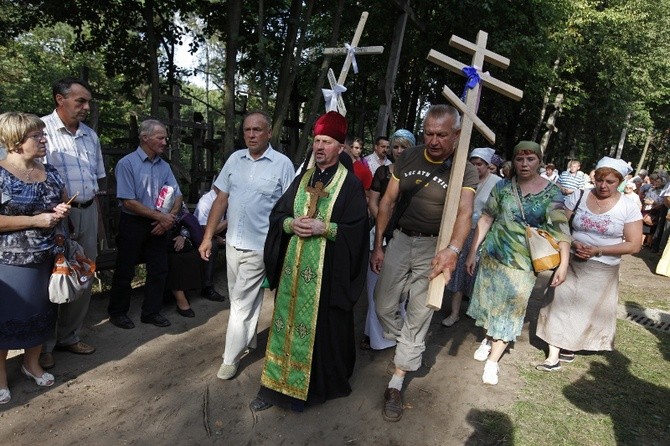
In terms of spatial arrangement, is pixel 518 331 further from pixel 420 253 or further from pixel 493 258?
pixel 420 253

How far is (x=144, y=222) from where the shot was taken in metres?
4.30

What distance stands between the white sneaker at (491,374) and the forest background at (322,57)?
4705mm

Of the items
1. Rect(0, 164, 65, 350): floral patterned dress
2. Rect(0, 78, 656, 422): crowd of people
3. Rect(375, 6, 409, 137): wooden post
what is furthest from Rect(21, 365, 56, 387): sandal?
Rect(375, 6, 409, 137): wooden post

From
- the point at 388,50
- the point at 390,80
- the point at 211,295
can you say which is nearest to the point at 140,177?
the point at 211,295

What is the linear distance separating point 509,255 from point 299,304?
1815mm

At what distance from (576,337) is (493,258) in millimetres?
1251

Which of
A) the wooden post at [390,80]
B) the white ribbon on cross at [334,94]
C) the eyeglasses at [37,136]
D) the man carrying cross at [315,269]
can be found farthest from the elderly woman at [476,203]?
the wooden post at [390,80]

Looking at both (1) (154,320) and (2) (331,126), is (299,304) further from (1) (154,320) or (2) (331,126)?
(1) (154,320)

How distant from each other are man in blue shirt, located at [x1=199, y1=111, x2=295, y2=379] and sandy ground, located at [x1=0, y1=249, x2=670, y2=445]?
0.45 m

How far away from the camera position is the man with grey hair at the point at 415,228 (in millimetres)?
3051

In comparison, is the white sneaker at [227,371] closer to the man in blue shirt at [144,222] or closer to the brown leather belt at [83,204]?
the man in blue shirt at [144,222]

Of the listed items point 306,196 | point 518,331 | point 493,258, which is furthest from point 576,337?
point 306,196

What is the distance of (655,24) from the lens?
19.5 meters

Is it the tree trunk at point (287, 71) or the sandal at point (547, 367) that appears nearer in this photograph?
the sandal at point (547, 367)
